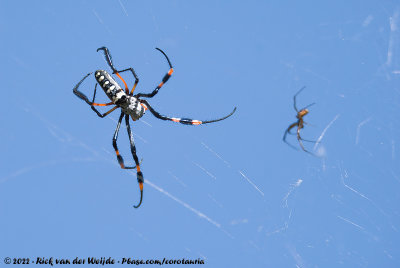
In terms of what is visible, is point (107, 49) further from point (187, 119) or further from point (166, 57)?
point (187, 119)

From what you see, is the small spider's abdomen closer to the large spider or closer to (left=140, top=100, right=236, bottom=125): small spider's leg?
the large spider

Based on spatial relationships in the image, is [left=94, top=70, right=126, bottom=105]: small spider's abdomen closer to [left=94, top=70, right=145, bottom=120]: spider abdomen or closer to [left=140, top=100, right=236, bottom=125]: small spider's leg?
[left=94, top=70, right=145, bottom=120]: spider abdomen

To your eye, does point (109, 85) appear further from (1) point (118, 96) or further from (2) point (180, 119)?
(2) point (180, 119)

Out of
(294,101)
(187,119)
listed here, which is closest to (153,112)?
(187,119)

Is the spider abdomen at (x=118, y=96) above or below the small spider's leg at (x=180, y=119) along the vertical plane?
above

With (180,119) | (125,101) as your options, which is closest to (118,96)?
(125,101)

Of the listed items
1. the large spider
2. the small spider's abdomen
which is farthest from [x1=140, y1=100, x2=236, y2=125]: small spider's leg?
the small spider's abdomen

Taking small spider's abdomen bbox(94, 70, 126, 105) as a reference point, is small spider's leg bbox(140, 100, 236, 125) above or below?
below

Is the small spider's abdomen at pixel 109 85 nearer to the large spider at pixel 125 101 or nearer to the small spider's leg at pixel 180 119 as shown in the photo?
the large spider at pixel 125 101

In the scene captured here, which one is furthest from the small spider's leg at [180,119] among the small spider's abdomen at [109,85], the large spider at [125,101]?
the small spider's abdomen at [109,85]
